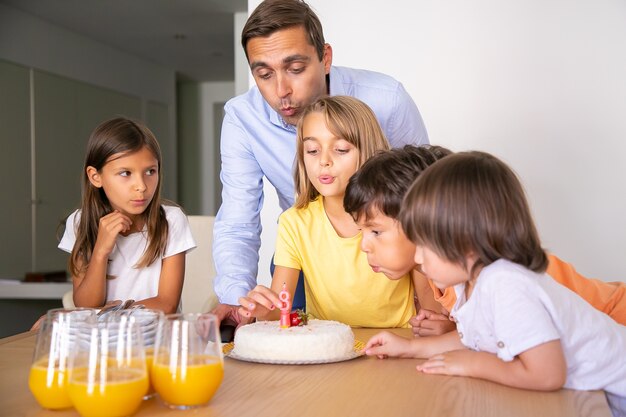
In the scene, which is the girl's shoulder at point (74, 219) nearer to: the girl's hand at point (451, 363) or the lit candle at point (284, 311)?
the lit candle at point (284, 311)

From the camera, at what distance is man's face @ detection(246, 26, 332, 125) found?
210cm

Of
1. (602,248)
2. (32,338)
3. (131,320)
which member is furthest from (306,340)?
(602,248)

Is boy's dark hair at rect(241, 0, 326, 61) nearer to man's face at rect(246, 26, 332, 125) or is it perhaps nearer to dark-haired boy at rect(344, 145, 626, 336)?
man's face at rect(246, 26, 332, 125)

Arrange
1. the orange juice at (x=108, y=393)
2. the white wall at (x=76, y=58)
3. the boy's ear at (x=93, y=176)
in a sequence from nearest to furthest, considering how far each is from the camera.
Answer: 1. the orange juice at (x=108, y=393)
2. the boy's ear at (x=93, y=176)
3. the white wall at (x=76, y=58)

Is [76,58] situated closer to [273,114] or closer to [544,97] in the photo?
[544,97]

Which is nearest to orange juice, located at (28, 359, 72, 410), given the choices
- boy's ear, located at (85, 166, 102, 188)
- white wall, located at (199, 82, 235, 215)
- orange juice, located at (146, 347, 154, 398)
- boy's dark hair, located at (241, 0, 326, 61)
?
orange juice, located at (146, 347, 154, 398)

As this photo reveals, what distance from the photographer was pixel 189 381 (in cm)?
102

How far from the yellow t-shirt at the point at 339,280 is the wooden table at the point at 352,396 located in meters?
0.60

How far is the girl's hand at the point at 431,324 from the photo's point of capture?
1.59 meters

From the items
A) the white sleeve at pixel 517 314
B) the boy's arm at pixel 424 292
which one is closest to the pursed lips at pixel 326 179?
the boy's arm at pixel 424 292

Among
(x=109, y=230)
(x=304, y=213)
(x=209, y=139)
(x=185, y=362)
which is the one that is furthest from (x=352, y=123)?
(x=209, y=139)

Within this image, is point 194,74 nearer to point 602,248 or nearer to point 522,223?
point 602,248

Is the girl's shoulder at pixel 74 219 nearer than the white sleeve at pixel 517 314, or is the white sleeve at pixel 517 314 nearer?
the white sleeve at pixel 517 314

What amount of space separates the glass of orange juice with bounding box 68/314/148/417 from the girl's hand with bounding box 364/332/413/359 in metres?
0.50
